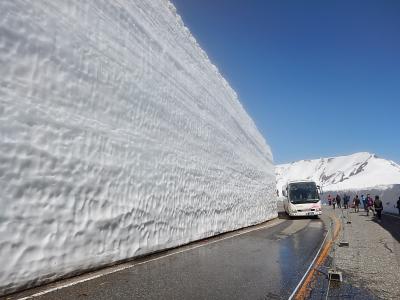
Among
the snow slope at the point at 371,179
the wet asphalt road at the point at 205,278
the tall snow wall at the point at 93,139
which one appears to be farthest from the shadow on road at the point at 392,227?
the snow slope at the point at 371,179

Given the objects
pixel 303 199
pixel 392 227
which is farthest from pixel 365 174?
pixel 392 227

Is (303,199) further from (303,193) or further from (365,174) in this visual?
(365,174)

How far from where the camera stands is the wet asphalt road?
194 inches

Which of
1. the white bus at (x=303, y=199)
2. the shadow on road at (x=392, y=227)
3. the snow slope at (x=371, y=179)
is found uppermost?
the snow slope at (x=371, y=179)

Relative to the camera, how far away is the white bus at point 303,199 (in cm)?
2291

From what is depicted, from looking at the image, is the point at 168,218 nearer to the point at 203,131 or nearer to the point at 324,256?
the point at 324,256

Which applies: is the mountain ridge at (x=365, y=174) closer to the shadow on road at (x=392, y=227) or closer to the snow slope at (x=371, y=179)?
the snow slope at (x=371, y=179)

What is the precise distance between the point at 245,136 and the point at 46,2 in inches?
670

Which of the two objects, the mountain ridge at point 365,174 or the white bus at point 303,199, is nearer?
the white bus at point 303,199

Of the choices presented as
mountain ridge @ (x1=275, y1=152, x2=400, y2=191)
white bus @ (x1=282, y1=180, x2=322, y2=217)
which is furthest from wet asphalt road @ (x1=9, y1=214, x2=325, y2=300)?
mountain ridge @ (x1=275, y1=152, x2=400, y2=191)

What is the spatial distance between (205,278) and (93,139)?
3.06 m

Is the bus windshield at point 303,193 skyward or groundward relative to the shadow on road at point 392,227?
skyward

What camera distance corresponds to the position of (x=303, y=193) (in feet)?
78.8

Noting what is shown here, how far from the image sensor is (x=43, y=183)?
526cm
